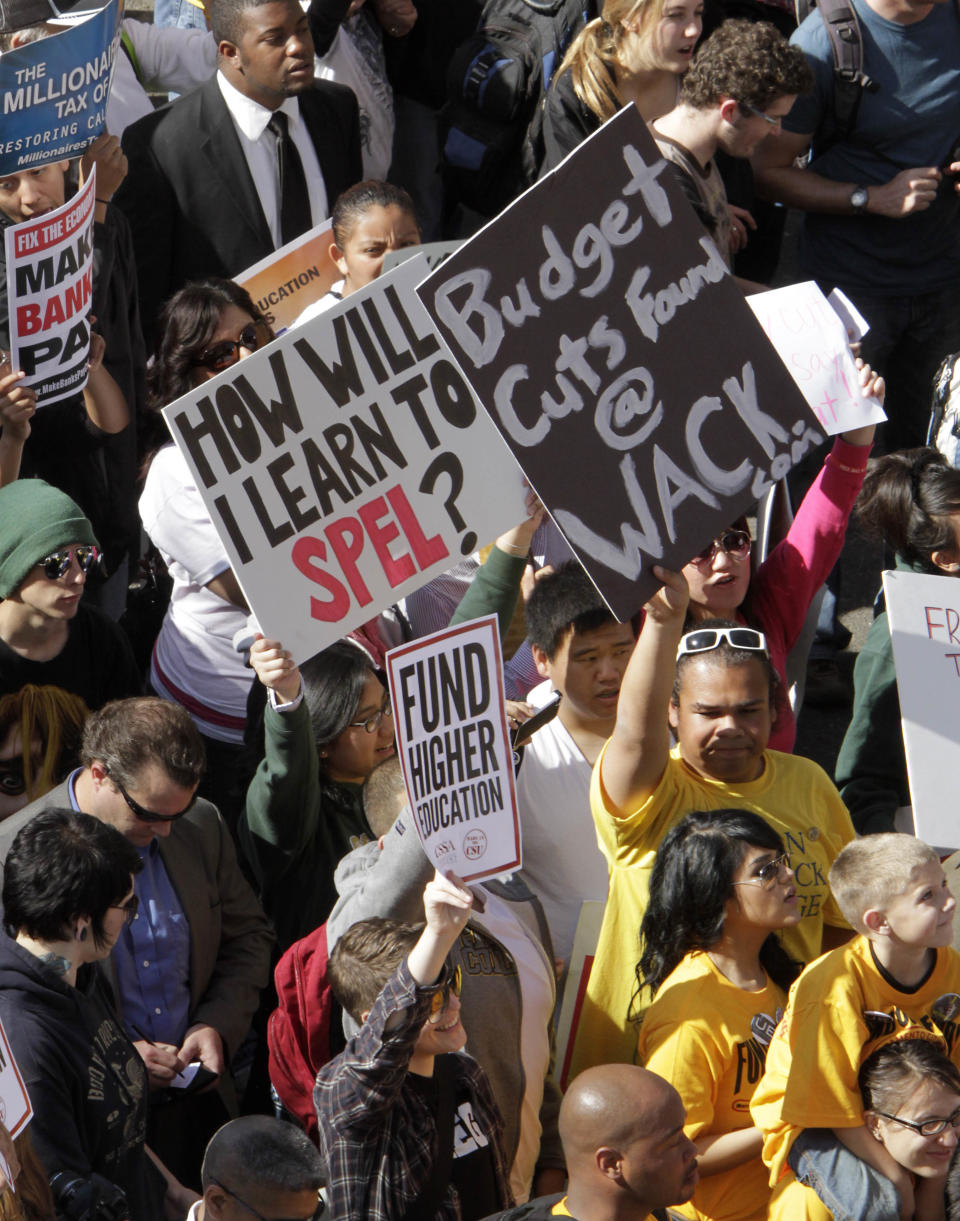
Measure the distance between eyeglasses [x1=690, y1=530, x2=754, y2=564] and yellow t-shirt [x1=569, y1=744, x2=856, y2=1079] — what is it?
69 centimetres

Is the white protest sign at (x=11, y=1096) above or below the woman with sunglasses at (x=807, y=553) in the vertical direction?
above

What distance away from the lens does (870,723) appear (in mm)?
4781

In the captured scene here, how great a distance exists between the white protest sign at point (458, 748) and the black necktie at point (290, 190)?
323 cm

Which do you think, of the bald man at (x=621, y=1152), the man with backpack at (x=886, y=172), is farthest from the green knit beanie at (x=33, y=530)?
the man with backpack at (x=886, y=172)

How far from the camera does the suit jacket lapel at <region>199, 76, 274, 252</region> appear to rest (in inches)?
239

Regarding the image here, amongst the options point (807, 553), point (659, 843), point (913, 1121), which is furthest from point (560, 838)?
point (807, 553)

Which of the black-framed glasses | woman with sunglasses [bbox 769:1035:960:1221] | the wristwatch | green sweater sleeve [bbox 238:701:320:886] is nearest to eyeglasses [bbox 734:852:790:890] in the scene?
woman with sunglasses [bbox 769:1035:960:1221]

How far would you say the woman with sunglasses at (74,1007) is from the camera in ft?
10.7

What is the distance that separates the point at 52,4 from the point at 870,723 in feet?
9.93

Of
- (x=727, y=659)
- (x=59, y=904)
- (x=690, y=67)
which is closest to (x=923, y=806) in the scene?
(x=727, y=659)

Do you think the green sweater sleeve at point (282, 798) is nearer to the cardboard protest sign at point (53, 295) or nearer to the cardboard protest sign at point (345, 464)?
the cardboard protest sign at point (345, 464)

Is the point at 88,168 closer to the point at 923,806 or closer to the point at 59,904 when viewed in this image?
the point at 59,904

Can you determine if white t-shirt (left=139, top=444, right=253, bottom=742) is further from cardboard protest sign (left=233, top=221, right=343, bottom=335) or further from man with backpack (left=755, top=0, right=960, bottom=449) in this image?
man with backpack (left=755, top=0, right=960, bottom=449)

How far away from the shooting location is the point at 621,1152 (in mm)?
3094
